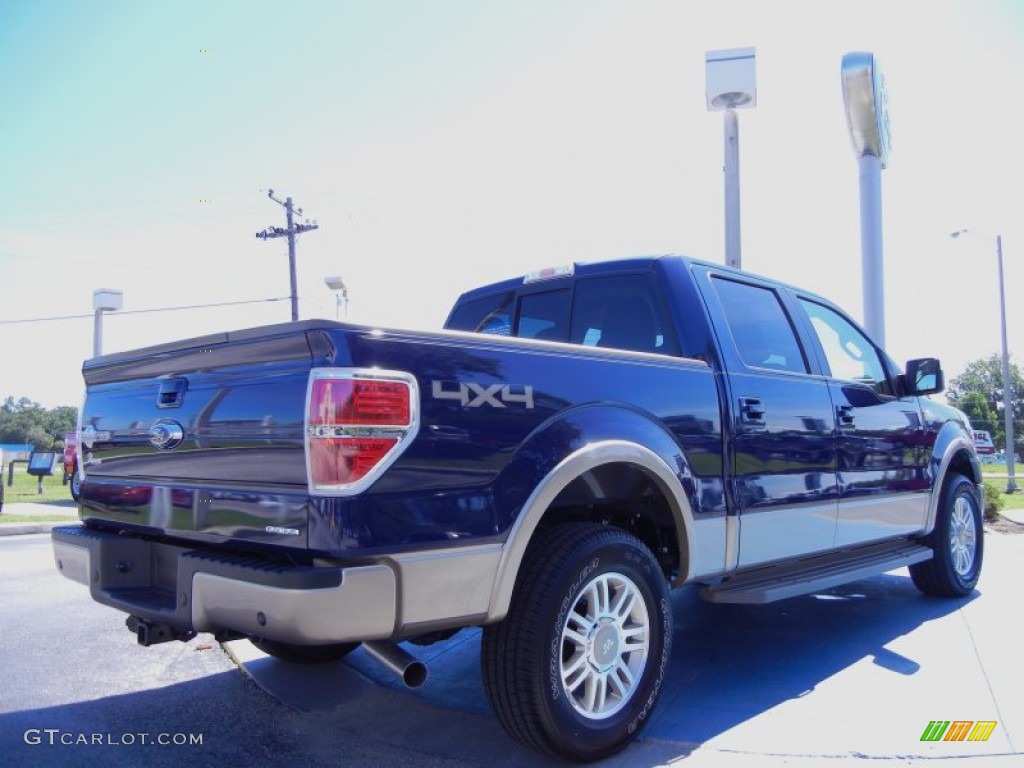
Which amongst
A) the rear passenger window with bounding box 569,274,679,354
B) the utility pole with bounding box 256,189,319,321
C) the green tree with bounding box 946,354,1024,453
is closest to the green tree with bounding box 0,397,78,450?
the utility pole with bounding box 256,189,319,321

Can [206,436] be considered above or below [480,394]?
below

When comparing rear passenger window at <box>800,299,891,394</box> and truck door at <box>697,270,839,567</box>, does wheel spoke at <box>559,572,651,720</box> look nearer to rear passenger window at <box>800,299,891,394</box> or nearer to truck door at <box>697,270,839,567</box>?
truck door at <box>697,270,839,567</box>

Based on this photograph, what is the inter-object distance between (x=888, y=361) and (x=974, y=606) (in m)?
1.84

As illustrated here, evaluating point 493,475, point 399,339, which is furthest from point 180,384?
point 493,475

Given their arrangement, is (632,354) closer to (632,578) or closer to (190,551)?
(632,578)

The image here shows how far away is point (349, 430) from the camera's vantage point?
2.49m

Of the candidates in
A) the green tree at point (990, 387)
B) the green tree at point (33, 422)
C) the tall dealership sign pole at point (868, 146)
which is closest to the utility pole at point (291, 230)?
the tall dealership sign pole at point (868, 146)

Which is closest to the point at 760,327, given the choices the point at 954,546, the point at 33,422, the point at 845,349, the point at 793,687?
the point at 845,349

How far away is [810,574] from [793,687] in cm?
62

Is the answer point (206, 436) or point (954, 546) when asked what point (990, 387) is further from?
point (206, 436)

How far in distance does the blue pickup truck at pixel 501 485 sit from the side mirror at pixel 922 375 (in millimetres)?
992

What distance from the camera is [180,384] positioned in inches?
125

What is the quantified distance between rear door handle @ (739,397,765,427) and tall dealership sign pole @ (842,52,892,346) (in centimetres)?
1105

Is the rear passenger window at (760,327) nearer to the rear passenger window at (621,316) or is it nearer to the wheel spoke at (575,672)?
the rear passenger window at (621,316)
